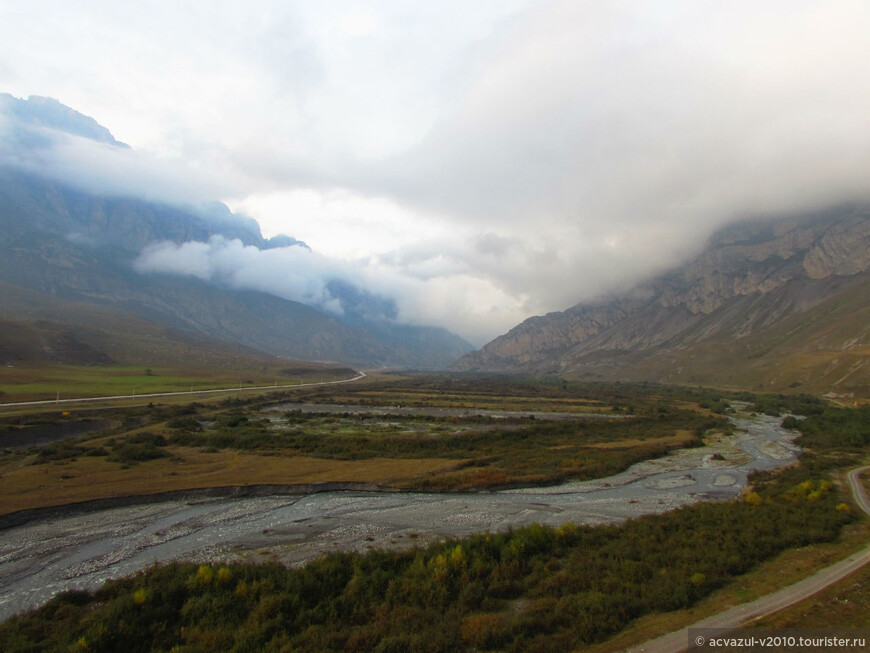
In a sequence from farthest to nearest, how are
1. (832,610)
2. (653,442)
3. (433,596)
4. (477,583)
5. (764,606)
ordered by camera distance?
(653,442)
(477,583)
(433,596)
(764,606)
(832,610)

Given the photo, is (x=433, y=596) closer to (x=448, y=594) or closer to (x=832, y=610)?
(x=448, y=594)

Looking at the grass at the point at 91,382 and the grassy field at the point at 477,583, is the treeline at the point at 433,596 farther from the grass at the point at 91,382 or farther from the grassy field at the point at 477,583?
the grass at the point at 91,382

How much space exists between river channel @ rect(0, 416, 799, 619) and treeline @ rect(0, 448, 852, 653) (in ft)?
11.7

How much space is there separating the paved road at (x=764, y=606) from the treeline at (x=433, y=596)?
1374 mm

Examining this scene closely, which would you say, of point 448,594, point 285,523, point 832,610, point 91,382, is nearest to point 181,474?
point 285,523

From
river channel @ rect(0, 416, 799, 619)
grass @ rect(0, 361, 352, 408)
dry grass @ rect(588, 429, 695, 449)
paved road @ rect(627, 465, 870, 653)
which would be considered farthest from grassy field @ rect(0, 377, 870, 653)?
grass @ rect(0, 361, 352, 408)

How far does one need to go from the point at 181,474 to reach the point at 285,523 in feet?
54.4

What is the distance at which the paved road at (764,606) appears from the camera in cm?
1210

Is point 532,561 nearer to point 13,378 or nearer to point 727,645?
point 727,645

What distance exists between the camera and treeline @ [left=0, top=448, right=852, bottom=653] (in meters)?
13.4

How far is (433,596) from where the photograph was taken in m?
16.7

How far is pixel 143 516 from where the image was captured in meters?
28.6

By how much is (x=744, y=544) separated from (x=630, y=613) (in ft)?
32.5

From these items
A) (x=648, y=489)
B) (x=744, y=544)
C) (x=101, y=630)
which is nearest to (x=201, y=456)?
(x=101, y=630)
